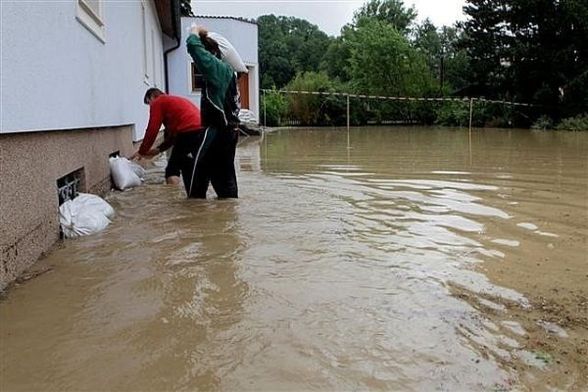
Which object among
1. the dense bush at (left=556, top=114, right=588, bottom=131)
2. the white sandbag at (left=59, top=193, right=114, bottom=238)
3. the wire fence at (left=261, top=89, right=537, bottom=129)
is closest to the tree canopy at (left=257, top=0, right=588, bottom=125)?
the wire fence at (left=261, top=89, right=537, bottom=129)

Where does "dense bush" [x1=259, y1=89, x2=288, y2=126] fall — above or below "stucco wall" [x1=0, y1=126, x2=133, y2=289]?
above

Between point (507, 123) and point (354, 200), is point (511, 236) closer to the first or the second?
point (354, 200)

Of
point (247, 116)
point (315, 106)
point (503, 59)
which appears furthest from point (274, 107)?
point (503, 59)

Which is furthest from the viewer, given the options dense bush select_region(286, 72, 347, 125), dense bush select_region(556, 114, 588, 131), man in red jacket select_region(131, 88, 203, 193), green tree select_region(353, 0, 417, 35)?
green tree select_region(353, 0, 417, 35)

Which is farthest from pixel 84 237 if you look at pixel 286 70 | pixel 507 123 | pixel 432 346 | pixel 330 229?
pixel 286 70

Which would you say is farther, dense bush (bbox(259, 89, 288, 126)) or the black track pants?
dense bush (bbox(259, 89, 288, 126))

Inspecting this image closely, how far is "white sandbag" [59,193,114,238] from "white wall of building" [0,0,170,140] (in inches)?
23.1

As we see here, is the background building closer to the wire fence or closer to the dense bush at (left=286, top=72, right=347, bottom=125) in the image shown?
the wire fence

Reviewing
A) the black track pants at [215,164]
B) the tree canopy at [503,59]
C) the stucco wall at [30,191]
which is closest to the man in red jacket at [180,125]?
the black track pants at [215,164]

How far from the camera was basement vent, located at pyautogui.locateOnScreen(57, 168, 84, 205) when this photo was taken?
15.8 ft

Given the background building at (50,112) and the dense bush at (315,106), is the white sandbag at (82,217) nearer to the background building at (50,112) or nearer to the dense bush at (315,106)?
the background building at (50,112)

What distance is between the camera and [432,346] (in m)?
2.44

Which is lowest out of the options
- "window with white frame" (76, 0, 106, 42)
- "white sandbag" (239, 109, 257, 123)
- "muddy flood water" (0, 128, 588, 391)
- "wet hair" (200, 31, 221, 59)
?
"muddy flood water" (0, 128, 588, 391)

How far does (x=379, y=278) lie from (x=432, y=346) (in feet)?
3.02
